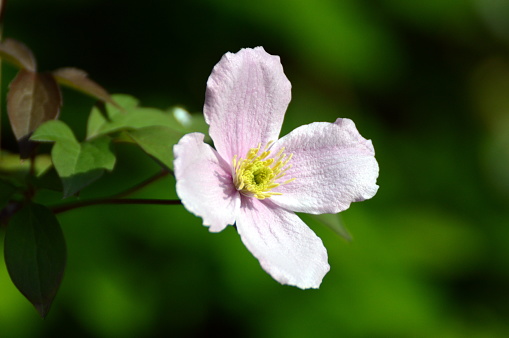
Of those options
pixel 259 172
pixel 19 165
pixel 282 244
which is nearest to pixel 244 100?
pixel 259 172

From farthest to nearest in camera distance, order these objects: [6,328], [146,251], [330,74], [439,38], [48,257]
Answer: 1. [439,38]
2. [330,74]
3. [146,251]
4. [6,328]
5. [48,257]

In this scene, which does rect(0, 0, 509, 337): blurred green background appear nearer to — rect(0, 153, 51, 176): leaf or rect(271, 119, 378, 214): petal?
rect(0, 153, 51, 176): leaf

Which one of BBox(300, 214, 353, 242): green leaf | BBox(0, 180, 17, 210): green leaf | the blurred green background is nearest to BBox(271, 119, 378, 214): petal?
BBox(300, 214, 353, 242): green leaf

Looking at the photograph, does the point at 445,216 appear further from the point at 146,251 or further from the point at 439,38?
the point at 146,251

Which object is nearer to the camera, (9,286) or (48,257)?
(48,257)

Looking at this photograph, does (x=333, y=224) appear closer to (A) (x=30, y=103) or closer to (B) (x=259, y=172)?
(B) (x=259, y=172)

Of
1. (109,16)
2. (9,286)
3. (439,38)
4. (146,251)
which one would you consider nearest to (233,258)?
(146,251)

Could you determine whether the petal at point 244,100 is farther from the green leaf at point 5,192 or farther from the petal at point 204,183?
the green leaf at point 5,192
